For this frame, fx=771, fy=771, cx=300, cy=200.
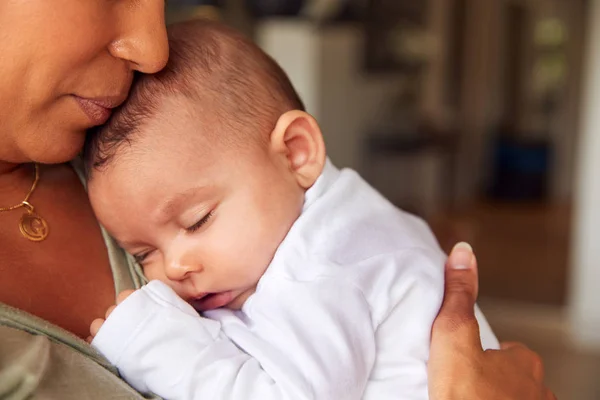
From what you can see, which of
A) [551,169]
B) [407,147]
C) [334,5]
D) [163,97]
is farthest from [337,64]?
[163,97]

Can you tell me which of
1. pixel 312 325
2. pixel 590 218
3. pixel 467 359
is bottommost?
pixel 590 218

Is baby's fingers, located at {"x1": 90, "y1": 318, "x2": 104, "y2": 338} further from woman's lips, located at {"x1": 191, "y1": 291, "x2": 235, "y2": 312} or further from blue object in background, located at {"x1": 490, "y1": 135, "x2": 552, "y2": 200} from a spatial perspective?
blue object in background, located at {"x1": 490, "y1": 135, "x2": 552, "y2": 200}

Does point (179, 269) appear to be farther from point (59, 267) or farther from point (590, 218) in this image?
point (590, 218)

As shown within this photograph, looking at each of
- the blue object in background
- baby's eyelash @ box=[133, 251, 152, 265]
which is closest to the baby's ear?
baby's eyelash @ box=[133, 251, 152, 265]

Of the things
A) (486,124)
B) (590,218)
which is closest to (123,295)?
(590,218)

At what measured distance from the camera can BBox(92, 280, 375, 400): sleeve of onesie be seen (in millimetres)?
936

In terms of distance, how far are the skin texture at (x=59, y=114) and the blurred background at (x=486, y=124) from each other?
62.6 inches

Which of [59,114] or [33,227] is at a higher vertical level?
[59,114]

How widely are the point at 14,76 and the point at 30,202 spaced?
267 mm

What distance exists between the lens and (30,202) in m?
1.10

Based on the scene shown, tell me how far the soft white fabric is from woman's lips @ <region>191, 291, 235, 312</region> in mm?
14

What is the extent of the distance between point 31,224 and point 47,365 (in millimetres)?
279

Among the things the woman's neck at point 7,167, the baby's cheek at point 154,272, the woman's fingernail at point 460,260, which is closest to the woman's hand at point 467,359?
the woman's fingernail at point 460,260

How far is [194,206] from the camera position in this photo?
106 centimetres
